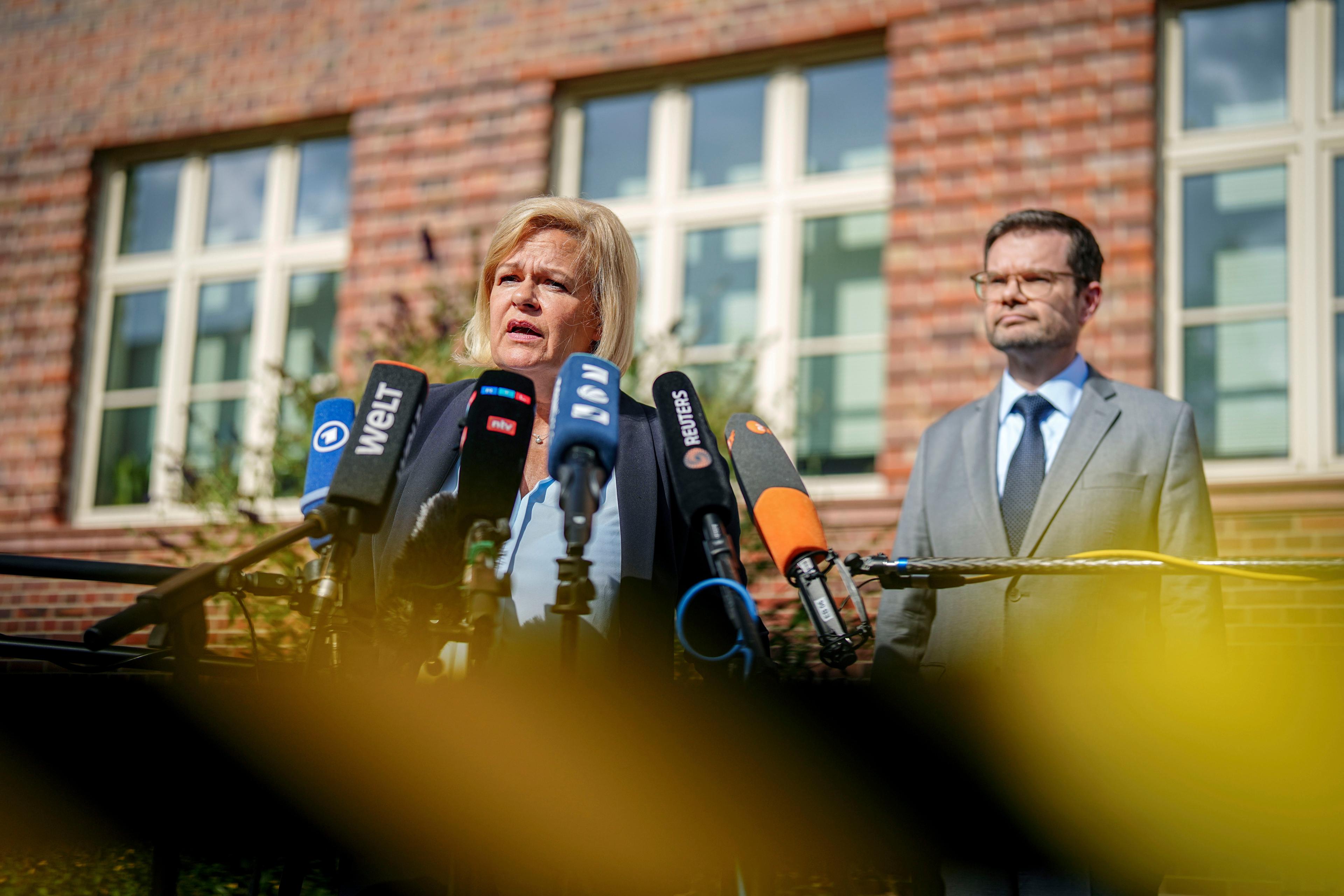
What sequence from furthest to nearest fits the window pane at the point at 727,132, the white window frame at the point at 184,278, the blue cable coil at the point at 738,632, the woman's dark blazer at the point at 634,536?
the white window frame at the point at 184,278
the window pane at the point at 727,132
the woman's dark blazer at the point at 634,536
the blue cable coil at the point at 738,632

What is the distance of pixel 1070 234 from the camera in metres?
3.23

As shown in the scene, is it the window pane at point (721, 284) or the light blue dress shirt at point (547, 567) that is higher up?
the window pane at point (721, 284)

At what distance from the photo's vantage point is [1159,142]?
590 cm

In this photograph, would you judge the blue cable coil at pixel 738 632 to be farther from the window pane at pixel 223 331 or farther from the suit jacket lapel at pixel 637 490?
the window pane at pixel 223 331

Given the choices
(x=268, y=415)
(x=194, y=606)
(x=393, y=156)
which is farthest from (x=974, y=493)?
(x=393, y=156)

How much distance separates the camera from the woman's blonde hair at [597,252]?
2.63m

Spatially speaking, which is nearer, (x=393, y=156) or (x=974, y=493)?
(x=974, y=493)

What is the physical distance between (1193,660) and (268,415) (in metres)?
5.13

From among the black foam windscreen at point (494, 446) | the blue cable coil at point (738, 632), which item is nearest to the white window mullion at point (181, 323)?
the black foam windscreen at point (494, 446)

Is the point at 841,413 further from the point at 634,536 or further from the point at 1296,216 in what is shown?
the point at 634,536

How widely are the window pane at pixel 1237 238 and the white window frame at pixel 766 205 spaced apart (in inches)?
55.9

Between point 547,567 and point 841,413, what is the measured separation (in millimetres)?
4386

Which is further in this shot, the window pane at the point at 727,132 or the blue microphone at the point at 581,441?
the window pane at the point at 727,132

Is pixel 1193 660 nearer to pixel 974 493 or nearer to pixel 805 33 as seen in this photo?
pixel 974 493
